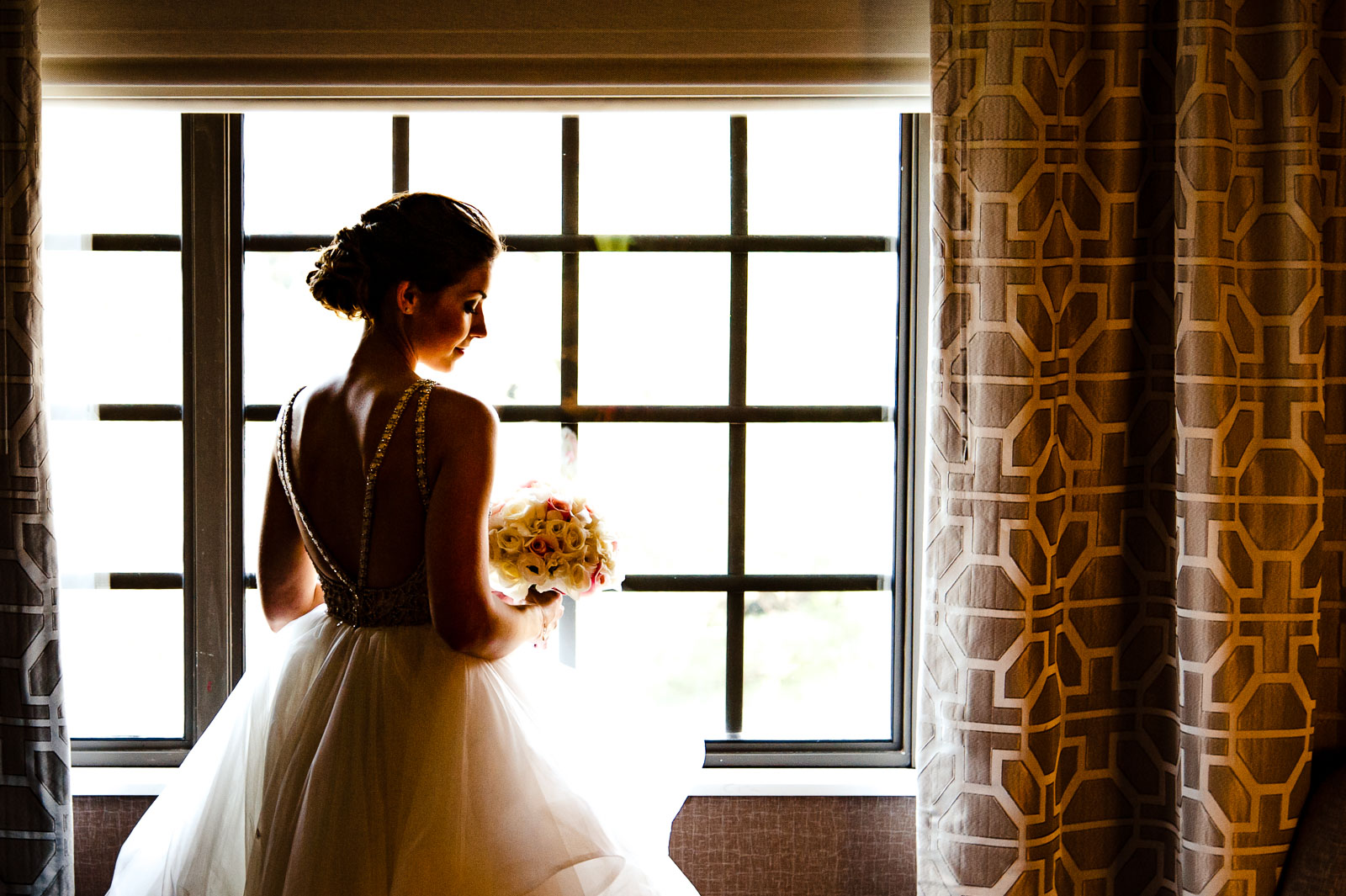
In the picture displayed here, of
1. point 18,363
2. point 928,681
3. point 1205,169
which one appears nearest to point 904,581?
point 928,681

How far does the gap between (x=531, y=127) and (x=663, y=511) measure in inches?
38.5

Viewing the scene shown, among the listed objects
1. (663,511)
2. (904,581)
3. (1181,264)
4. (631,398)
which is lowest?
(904,581)

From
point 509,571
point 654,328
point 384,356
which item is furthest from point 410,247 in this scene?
point 654,328

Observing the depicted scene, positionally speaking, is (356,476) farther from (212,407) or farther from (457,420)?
(212,407)

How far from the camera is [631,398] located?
213 centimetres

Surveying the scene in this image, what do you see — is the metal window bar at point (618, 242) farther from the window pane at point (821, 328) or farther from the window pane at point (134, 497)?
the window pane at point (134, 497)

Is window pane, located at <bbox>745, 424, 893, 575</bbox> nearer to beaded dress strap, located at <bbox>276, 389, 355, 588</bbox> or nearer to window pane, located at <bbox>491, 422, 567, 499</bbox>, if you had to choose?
window pane, located at <bbox>491, 422, 567, 499</bbox>

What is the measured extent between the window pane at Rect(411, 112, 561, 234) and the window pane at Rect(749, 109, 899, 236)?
48cm

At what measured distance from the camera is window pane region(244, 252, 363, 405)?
2.10 meters

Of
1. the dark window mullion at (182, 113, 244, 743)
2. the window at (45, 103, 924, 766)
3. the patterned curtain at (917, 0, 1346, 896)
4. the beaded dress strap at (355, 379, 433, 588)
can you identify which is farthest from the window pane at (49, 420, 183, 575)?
the patterned curtain at (917, 0, 1346, 896)

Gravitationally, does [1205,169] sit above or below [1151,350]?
above

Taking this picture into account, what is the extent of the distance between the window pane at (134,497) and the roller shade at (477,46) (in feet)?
2.57

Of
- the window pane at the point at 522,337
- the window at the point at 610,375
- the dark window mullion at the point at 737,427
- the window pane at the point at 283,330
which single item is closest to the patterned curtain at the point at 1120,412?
the window at the point at 610,375

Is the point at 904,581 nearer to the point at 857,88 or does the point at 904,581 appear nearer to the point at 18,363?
the point at 857,88
